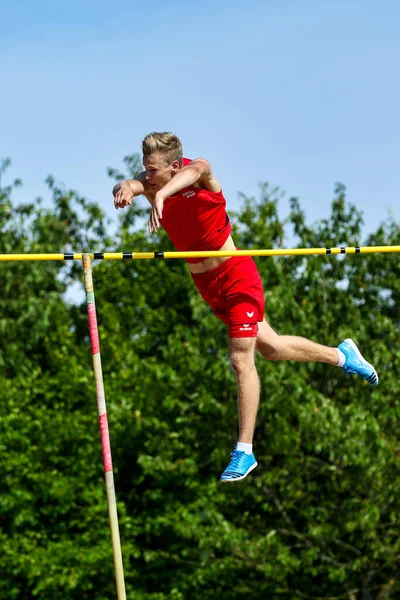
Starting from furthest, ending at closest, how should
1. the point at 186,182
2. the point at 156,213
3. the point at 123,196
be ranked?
the point at 123,196 < the point at 186,182 < the point at 156,213

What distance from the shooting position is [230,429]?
62.7 ft

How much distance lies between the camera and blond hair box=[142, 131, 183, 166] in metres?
5.46

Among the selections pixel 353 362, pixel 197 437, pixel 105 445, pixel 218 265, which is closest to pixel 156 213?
pixel 218 265

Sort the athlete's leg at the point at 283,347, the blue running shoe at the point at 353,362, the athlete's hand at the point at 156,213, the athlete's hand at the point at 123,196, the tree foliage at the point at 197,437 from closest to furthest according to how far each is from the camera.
Result: 1. the athlete's hand at the point at 156,213
2. the athlete's hand at the point at 123,196
3. the athlete's leg at the point at 283,347
4. the blue running shoe at the point at 353,362
5. the tree foliage at the point at 197,437

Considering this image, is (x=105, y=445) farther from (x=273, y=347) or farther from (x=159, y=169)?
(x=159, y=169)

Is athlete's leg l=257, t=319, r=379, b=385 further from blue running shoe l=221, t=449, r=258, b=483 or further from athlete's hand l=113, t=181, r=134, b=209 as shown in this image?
athlete's hand l=113, t=181, r=134, b=209

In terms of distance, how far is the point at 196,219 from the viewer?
5648 mm

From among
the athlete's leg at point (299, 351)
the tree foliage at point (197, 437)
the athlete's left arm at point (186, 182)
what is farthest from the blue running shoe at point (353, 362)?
the tree foliage at point (197, 437)

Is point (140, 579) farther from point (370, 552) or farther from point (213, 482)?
point (370, 552)

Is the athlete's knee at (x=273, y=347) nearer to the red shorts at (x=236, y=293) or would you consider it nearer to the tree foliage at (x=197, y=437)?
the red shorts at (x=236, y=293)

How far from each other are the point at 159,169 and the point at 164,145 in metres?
0.12

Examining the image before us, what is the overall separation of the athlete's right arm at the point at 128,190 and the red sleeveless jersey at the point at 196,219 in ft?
0.57

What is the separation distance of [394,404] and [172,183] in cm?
1403

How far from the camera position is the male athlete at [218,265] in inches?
216
